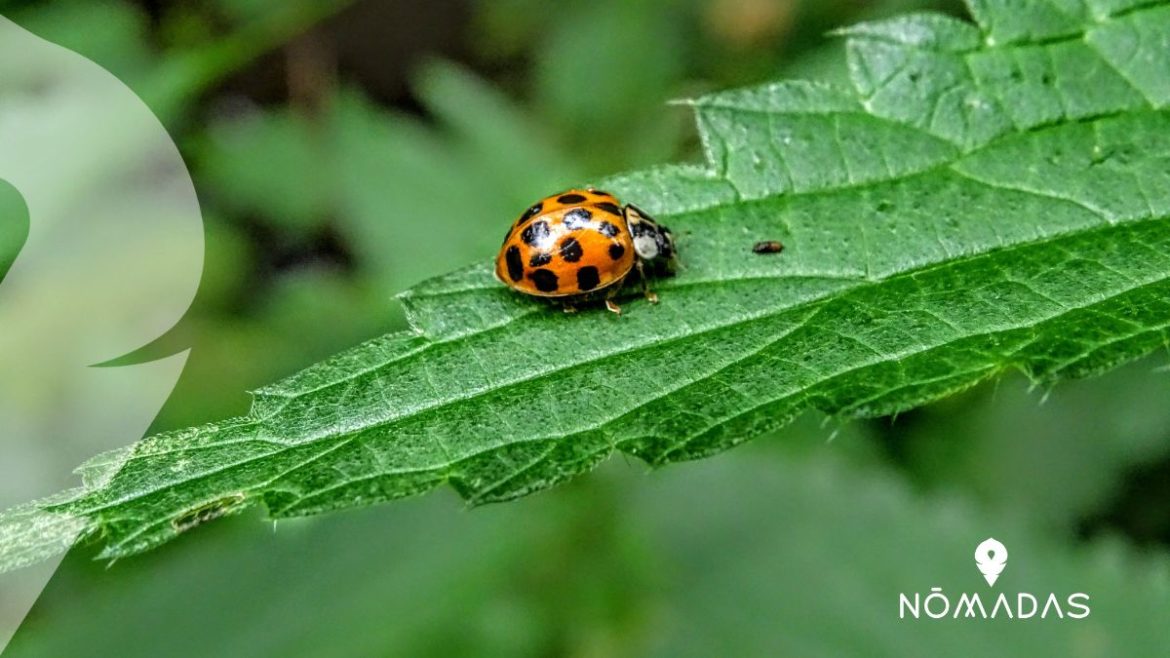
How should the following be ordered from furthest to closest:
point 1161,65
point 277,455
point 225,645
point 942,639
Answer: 1. point 225,645
2. point 942,639
3. point 1161,65
4. point 277,455

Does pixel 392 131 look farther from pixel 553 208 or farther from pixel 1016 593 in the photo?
pixel 1016 593

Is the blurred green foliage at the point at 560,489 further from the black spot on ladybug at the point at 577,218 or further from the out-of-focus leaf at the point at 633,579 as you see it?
the black spot on ladybug at the point at 577,218

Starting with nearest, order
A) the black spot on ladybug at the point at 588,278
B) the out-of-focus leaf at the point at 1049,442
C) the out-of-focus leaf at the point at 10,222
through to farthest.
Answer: the black spot on ladybug at the point at 588,278, the out-of-focus leaf at the point at 10,222, the out-of-focus leaf at the point at 1049,442

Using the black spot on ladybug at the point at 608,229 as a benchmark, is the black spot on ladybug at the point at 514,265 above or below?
below

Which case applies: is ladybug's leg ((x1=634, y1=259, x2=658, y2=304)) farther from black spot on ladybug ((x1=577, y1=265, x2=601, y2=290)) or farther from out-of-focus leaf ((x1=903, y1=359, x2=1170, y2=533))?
out-of-focus leaf ((x1=903, y1=359, x2=1170, y2=533))

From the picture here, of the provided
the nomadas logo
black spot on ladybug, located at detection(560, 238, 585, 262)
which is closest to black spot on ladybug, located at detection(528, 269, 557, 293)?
black spot on ladybug, located at detection(560, 238, 585, 262)

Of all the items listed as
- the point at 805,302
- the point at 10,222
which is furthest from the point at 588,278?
the point at 10,222

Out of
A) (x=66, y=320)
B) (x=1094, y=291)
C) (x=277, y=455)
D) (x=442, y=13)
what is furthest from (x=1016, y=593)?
(x=442, y=13)

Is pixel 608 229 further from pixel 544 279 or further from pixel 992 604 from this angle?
pixel 992 604

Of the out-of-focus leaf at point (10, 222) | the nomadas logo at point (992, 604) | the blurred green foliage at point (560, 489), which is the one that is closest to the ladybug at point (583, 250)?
the blurred green foliage at point (560, 489)
